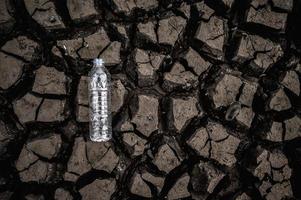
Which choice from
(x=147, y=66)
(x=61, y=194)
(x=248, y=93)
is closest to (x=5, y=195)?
(x=61, y=194)

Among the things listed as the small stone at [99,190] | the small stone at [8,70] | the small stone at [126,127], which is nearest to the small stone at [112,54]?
the small stone at [126,127]

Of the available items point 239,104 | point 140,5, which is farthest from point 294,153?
point 140,5

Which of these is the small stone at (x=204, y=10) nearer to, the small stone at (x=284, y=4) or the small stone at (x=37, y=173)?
the small stone at (x=284, y=4)

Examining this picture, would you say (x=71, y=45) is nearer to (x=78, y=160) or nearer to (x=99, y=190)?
(x=78, y=160)

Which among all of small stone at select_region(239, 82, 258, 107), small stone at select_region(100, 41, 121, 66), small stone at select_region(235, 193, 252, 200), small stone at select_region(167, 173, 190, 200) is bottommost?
small stone at select_region(235, 193, 252, 200)

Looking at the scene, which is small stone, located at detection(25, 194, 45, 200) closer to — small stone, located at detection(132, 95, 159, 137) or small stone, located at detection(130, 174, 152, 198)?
small stone, located at detection(130, 174, 152, 198)

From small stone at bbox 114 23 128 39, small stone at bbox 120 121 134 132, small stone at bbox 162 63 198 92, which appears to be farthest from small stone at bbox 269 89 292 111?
small stone at bbox 114 23 128 39
